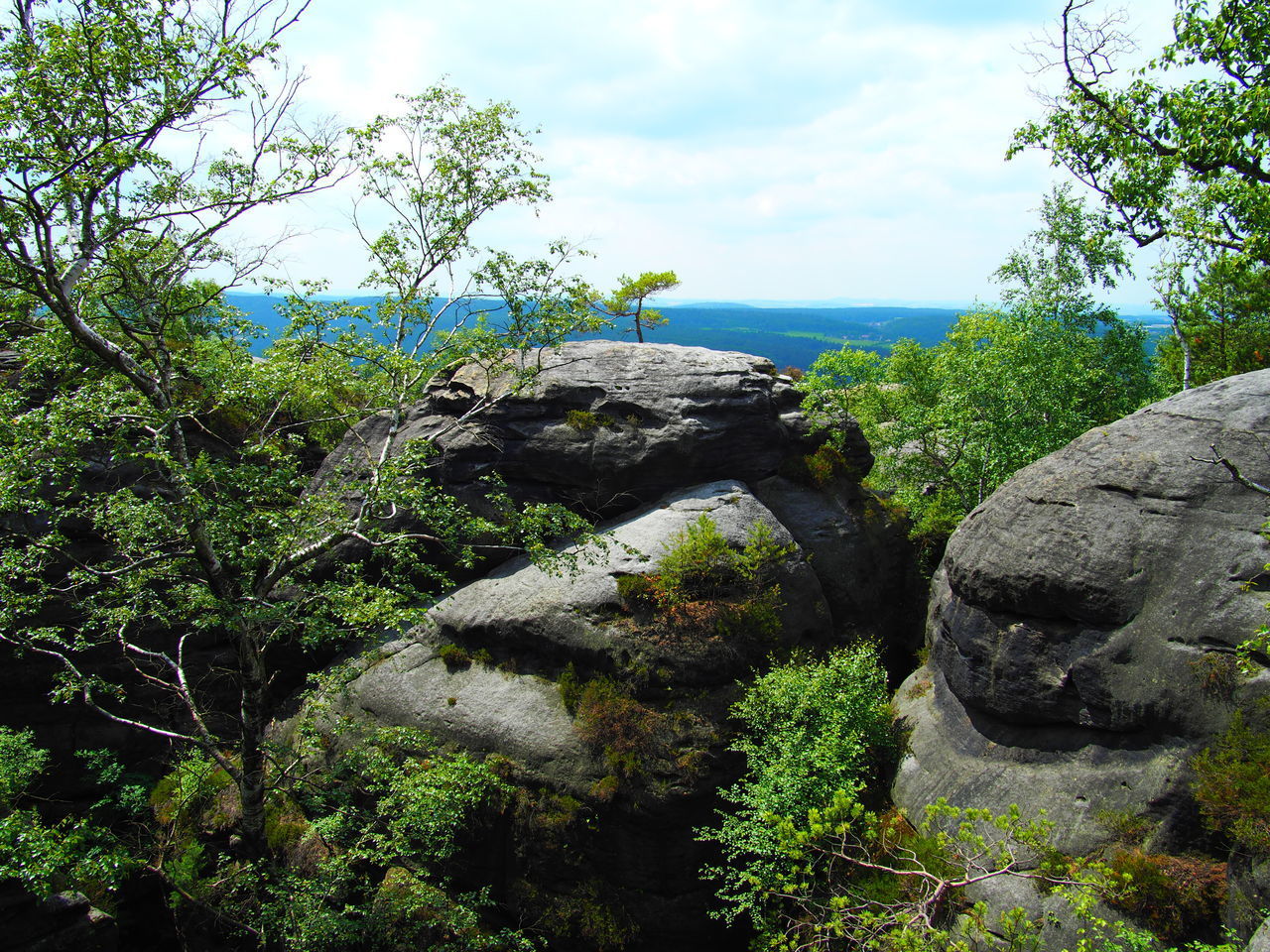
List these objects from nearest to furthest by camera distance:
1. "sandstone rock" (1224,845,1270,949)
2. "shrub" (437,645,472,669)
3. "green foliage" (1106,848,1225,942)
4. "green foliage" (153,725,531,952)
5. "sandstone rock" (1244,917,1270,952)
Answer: "sandstone rock" (1244,917,1270,952) < "sandstone rock" (1224,845,1270,949) < "green foliage" (1106,848,1225,942) < "green foliage" (153,725,531,952) < "shrub" (437,645,472,669)

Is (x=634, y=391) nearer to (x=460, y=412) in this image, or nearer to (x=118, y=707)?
(x=460, y=412)

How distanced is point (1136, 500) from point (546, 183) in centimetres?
1671

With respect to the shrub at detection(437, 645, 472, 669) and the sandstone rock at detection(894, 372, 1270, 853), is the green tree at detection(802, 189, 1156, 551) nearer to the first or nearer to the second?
the sandstone rock at detection(894, 372, 1270, 853)

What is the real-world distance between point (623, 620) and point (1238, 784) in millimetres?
12369

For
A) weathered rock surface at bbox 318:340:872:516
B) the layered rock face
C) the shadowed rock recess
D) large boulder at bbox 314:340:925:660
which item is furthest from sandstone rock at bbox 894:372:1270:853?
weathered rock surface at bbox 318:340:872:516

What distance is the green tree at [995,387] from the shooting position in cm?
2319

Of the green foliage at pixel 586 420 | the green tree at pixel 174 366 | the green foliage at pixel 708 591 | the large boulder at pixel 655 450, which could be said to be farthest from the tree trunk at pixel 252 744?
the green foliage at pixel 586 420

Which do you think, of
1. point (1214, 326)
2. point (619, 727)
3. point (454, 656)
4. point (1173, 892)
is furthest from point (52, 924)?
point (1214, 326)

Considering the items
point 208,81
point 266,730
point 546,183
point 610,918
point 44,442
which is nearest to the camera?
point 44,442

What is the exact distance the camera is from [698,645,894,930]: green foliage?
14.5 m

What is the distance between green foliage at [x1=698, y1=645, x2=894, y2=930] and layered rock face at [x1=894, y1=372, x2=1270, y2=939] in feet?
5.54

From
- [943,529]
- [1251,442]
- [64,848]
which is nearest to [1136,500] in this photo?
[1251,442]

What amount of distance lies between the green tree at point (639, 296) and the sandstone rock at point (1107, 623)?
19675mm

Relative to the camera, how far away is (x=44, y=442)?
11.5 meters
